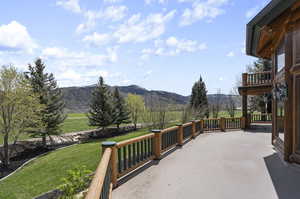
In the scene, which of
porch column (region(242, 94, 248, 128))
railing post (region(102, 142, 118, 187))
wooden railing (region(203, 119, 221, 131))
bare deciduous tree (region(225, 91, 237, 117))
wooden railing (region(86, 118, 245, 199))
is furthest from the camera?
bare deciduous tree (region(225, 91, 237, 117))

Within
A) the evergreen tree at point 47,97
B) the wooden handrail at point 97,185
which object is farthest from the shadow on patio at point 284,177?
the evergreen tree at point 47,97

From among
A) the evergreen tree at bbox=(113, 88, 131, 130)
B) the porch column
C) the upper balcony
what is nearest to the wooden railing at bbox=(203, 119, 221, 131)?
the porch column

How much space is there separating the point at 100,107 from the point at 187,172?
23005 millimetres

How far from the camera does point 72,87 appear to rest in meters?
108

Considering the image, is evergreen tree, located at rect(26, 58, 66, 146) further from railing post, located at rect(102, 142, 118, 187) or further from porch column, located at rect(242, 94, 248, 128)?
railing post, located at rect(102, 142, 118, 187)

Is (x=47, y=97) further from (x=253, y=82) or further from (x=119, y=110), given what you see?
(x=253, y=82)

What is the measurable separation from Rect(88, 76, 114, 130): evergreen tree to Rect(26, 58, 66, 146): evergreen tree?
4795 mm

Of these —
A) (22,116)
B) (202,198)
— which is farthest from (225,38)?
(22,116)

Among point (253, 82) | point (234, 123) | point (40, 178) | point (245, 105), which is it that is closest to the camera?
point (40, 178)

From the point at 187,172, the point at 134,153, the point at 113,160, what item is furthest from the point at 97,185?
the point at 187,172

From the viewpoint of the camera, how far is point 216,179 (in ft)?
14.9

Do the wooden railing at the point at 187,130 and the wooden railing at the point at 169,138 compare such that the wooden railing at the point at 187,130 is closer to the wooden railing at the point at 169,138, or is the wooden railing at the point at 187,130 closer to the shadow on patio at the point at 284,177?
the wooden railing at the point at 169,138

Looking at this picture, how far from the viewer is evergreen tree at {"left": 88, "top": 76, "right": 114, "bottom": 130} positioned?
26625 mm

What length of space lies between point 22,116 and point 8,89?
8.04ft
